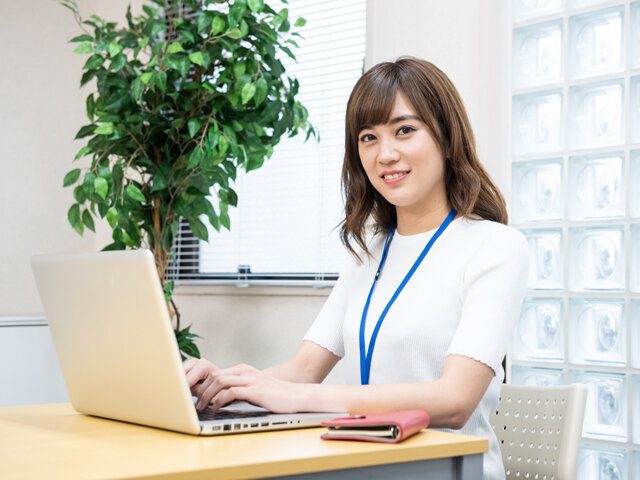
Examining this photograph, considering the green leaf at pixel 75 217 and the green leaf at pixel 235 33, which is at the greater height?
the green leaf at pixel 235 33

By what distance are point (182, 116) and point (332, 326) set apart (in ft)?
4.89

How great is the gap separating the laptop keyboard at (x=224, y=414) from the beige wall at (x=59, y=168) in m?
1.75

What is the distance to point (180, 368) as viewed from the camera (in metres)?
1.07

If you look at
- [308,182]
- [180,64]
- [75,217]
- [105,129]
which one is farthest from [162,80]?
[308,182]

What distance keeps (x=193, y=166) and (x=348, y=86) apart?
32.8 inches

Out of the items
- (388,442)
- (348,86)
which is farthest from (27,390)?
(388,442)

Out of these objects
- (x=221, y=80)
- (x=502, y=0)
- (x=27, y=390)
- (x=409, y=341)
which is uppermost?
(x=502, y=0)

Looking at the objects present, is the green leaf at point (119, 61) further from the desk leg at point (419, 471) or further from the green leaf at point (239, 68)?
the desk leg at point (419, 471)

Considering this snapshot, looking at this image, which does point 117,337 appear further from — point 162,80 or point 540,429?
point 162,80

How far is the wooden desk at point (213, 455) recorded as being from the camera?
36.3 inches

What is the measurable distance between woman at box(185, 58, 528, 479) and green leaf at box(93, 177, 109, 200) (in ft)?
4.00

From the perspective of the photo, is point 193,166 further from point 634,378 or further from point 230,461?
point 230,461

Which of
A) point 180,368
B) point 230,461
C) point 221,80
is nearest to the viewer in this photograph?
point 230,461

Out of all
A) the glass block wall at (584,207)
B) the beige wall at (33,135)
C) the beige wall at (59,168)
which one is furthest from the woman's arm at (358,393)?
the beige wall at (33,135)
